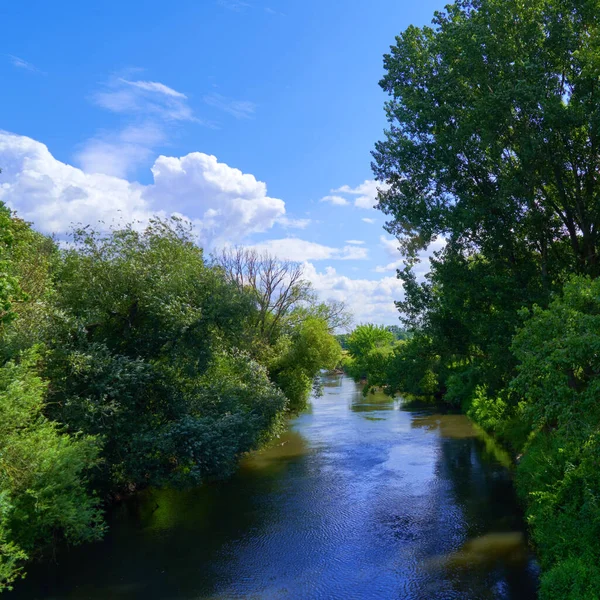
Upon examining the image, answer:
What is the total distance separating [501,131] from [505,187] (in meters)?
2.21

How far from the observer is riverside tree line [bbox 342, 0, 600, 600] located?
1622cm

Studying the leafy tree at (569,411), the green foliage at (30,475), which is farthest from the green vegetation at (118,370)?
the leafy tree at (569,411)

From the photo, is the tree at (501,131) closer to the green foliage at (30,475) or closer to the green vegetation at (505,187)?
the green vegetation at (505,187)

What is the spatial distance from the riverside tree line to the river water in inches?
73.9

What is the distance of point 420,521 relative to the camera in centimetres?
1772

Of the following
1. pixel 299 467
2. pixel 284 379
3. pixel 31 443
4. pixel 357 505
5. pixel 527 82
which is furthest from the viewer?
pixel 284 379

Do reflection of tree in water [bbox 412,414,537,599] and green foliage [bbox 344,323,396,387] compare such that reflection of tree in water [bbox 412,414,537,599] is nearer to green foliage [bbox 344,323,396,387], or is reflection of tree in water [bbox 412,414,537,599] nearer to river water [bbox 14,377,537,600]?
river water [bbox 14,377,537,600]

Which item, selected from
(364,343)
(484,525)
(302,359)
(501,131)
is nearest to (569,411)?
(484,525)

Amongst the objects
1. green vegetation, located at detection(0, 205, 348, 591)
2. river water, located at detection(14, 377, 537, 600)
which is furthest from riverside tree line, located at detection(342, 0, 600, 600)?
green vegetation, located at detection(0, 205, 348, 591)

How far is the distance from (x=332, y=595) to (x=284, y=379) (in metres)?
22.8

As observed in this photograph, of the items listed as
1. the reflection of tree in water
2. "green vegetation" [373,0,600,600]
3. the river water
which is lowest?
the river water

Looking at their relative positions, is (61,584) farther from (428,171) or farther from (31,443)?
(428,171)

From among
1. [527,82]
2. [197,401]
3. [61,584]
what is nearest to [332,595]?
[61,584]

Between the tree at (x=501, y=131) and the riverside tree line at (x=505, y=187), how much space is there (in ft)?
0.19
